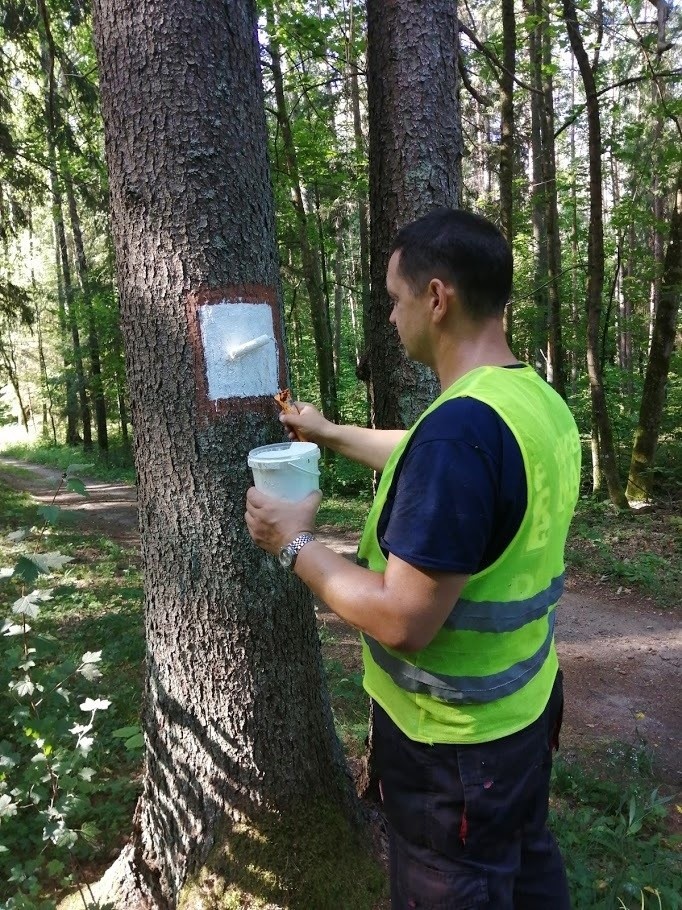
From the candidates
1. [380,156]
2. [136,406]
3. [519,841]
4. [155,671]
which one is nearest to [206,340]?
[136,406]

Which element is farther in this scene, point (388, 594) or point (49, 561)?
point (49, 561)

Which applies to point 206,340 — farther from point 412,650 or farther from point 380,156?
point 380,156

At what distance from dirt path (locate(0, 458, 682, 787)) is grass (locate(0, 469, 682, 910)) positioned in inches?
10.6

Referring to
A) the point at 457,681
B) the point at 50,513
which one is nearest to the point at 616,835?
the point at 457,681

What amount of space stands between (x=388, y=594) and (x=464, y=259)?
2.46 feet

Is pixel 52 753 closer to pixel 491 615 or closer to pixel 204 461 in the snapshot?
pixel 204 461

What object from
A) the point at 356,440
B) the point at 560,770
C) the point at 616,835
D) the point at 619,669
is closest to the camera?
the point at 356,440

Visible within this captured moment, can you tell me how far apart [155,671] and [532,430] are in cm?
156

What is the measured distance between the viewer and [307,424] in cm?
193

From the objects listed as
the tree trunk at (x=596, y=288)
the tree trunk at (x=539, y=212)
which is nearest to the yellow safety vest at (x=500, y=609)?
the tree trunk at (x=596, y=288)

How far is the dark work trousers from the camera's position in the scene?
1367 millimetres

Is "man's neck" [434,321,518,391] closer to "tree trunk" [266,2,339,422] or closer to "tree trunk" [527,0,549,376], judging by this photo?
"tree trunk" [266,2,339,422]

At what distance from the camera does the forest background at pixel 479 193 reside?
664 cm

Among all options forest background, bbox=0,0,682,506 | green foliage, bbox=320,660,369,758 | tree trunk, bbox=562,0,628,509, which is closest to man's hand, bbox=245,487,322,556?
forest background, bbox=0,0,682,506
